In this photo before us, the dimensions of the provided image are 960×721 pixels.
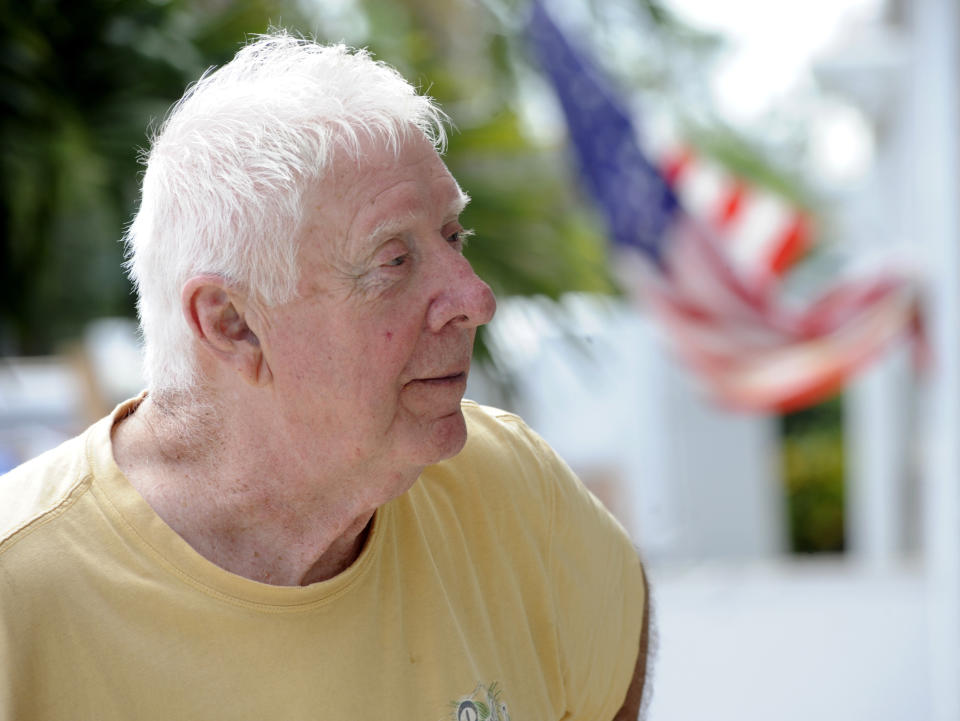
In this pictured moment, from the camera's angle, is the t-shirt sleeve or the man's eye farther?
the t-shirt sleeve

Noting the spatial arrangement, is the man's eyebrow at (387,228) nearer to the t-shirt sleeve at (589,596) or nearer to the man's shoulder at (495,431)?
the man's shoulder at (495,431)

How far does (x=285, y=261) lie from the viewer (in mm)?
1251

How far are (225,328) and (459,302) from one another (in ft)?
0.86

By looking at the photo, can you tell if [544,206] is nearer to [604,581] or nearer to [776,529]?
[604,581]

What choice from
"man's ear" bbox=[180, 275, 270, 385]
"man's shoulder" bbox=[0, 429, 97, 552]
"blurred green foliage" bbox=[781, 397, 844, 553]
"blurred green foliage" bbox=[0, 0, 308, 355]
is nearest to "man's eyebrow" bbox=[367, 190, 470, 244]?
"man's ear" bbox=[180, 275, 270, 385]

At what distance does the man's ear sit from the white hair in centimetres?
2

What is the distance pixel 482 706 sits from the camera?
1.36m

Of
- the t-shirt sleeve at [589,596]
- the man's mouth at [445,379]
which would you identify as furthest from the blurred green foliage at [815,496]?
the man's mouth at [445,379]

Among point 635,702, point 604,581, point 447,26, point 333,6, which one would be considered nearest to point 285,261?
point 604,581

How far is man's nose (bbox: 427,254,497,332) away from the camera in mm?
1294

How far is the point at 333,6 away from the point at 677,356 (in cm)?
294

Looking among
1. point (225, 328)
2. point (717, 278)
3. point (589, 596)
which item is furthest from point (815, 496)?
point (225, 328)

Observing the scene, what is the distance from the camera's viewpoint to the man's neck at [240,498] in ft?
4.25

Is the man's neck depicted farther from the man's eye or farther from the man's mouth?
the man's eye
